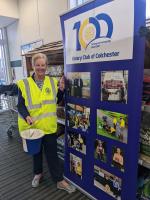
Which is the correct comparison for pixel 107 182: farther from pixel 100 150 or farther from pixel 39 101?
pixel 39 101

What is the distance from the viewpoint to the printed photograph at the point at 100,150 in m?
1.81

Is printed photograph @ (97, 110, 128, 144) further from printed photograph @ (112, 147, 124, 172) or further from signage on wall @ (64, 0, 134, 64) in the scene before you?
signage on wall @ (64, 0, 134, 64)

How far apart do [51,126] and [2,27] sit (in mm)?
4572

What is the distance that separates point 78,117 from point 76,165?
23.2 inches

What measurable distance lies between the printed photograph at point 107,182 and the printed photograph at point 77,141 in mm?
246

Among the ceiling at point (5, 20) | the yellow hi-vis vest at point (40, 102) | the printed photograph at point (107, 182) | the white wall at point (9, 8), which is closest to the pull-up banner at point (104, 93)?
the printed photograph at point (107, 182)

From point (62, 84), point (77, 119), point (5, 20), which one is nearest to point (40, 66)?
point (62, 84)

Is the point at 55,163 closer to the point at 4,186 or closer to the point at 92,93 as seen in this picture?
the point at 4,186

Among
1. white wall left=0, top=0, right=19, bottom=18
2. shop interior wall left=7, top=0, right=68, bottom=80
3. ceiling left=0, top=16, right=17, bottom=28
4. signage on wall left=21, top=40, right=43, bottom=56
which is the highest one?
white wall left=0, top=0, right=19, bottom=18

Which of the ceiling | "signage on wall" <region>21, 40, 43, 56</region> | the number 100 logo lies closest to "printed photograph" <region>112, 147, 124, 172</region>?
the number 100 logo

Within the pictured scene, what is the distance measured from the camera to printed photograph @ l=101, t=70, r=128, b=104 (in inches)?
60.6

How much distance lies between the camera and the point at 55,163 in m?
2.29

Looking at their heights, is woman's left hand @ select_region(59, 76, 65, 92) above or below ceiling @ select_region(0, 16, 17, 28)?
below

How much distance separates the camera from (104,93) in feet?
5.59
